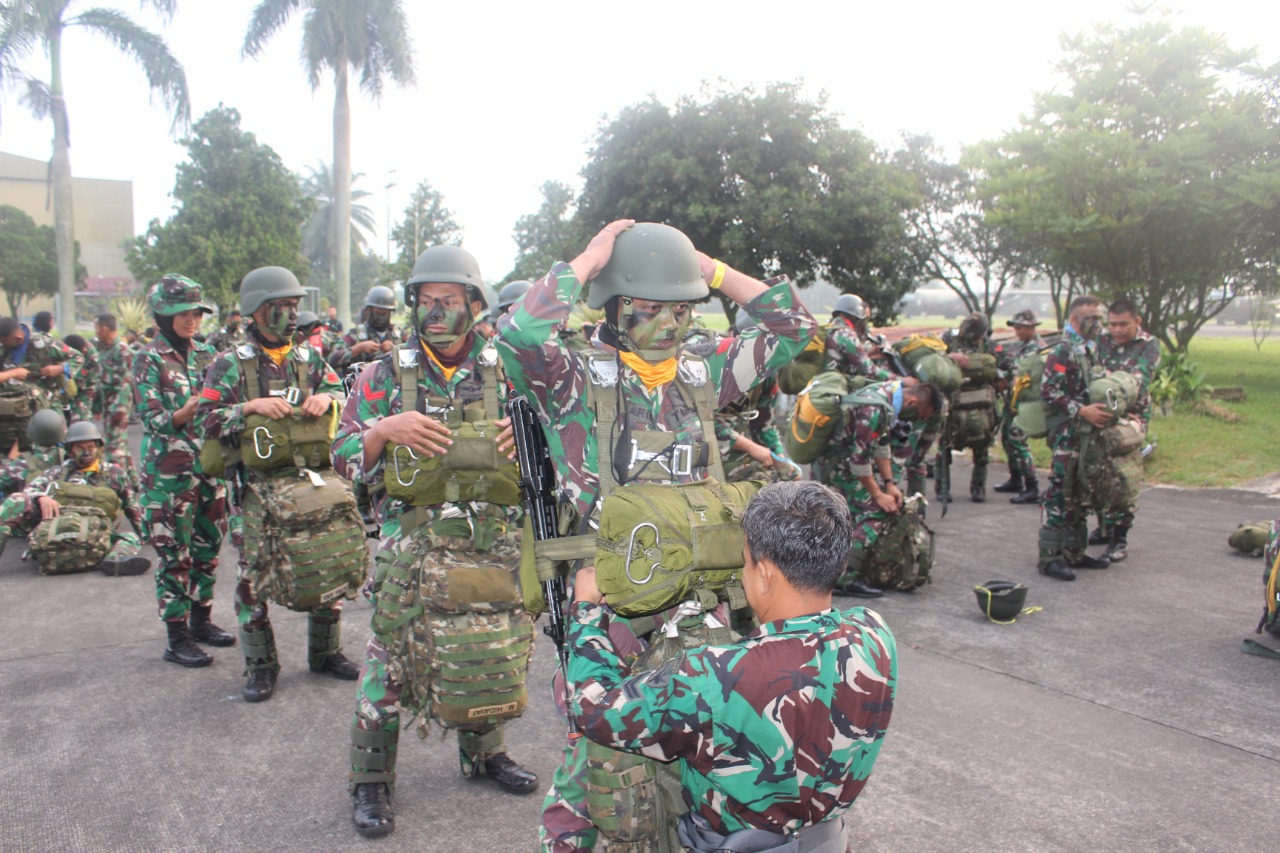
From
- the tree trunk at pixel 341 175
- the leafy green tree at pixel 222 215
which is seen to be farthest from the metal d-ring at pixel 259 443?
the leafy green tree at pixel 222 215

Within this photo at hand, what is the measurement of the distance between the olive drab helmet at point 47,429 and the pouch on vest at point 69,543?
1242 mm

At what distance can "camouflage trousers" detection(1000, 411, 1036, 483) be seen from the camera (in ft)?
35.8

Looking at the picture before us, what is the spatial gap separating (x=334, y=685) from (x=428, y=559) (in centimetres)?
219

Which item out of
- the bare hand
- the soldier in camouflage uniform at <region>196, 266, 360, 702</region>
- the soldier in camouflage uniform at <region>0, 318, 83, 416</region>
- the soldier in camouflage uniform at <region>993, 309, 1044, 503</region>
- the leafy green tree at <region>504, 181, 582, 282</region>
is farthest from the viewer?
the leafy green tree at <region>504, 181, 582, 282</region>

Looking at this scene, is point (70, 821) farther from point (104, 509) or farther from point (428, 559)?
point (104, 509)

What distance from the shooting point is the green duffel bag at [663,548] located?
2.40 m

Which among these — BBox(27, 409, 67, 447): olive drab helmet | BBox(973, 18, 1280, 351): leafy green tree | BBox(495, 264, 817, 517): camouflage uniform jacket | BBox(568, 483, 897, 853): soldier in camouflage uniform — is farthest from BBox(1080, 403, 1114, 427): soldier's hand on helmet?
BBox(973, 18, 1280, 351): leafy green tree

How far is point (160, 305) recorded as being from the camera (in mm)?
5984

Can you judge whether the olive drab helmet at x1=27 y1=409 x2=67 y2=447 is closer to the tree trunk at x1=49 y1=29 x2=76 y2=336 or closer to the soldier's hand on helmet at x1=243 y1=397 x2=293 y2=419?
the soldier's hand on helmet at x1=243 y1=397 x2=293 y2=419

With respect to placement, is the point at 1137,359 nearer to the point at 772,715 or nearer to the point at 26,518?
the point at 772,715

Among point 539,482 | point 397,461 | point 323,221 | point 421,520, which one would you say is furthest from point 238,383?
point 323,221

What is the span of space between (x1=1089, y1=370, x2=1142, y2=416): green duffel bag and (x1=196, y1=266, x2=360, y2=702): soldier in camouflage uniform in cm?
572

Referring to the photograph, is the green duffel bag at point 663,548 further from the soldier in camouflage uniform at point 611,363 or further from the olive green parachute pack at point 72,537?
the olive green parachute pack at point 72,537

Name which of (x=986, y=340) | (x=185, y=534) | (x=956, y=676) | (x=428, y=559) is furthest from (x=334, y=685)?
(x=986, y=340)
